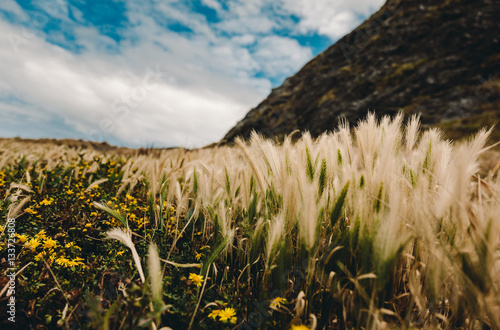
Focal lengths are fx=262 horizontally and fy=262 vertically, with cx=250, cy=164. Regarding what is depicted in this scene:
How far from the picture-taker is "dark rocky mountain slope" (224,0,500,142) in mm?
17312

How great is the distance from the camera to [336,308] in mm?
1049

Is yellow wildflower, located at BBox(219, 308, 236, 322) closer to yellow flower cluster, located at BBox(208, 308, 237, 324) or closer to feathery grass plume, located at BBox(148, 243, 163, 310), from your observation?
yellow flower cluster, located at BBox(208, 308, 237, 324)

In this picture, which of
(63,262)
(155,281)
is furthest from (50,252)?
(155,281)

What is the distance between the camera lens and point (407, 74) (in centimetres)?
2155

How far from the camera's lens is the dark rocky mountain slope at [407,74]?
17.3 metres

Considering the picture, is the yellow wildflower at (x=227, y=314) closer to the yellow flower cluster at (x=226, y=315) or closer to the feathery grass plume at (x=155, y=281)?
the yellow flower cluster at (x=226, y=315)

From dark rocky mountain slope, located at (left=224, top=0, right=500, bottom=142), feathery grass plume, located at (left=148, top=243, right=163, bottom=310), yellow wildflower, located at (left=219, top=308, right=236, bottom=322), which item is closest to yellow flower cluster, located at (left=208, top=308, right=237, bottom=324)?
yellow wildflower, located at (left=219, top=308, right=236, bottom=322)

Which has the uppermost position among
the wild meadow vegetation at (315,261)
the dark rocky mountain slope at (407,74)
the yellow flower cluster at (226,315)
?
the dark rocky mountain slope at (407,74)

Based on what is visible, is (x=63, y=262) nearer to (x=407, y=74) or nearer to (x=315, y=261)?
(x=315, y=261)

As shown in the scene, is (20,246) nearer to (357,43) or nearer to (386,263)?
(386,263)

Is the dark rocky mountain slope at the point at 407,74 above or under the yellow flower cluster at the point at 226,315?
above

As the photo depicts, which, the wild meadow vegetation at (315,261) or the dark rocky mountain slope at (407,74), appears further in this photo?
the dark rocky mountain slope at (407,74)

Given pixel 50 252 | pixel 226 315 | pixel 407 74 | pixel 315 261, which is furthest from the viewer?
pixel 407 74

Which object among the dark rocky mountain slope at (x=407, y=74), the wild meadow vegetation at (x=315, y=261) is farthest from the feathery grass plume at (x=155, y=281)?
the dark rocky mountain slope at (x=407, y=74)
